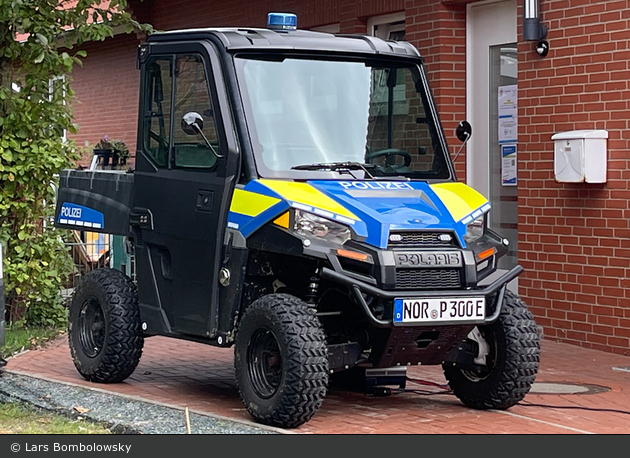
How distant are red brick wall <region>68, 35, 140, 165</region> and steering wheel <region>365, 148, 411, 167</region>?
12.0m

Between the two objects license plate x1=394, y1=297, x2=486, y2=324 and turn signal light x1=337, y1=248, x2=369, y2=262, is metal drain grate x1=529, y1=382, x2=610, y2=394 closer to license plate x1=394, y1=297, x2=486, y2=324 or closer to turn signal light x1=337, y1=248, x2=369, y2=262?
license plate x1=394, y1=297, x2=486, y2=324

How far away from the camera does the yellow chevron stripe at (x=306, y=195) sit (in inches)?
276

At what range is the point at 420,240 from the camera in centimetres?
705

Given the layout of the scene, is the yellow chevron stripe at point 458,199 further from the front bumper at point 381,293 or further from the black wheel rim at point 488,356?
the black wheel rim at point 488,356

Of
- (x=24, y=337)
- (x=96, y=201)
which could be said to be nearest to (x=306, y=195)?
(x=96, y=201)

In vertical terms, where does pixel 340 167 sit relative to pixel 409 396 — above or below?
above

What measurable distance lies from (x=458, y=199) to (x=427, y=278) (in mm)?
756

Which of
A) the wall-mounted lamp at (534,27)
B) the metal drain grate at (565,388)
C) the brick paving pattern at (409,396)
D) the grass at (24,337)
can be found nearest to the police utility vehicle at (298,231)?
the brick paving pattern at (409,396)

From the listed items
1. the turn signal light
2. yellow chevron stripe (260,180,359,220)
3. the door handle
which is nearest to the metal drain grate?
the turn signal light

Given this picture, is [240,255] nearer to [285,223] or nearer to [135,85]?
[285,223]

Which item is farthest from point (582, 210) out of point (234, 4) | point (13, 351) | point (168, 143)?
point (234, 4)

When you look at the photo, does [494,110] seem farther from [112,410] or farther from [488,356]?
[112,410]

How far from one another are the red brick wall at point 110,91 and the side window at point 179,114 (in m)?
11.2

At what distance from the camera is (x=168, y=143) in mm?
8203
